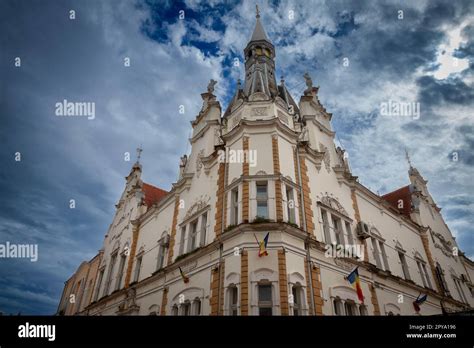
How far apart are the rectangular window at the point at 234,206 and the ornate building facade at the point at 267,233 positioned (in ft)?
0.20

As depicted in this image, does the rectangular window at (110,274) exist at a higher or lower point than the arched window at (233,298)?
higher

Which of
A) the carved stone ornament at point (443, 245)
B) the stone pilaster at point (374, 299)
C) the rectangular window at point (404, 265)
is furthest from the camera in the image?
the carved stone ornament at point (443, 245)

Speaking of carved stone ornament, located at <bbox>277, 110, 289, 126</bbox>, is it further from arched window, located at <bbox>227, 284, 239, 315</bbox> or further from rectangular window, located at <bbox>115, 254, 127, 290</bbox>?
rectangular window, located at <bbox>115, 254, 127, 290</bbox>

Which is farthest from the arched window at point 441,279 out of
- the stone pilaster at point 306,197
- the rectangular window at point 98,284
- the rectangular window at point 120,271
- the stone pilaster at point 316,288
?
the rectangular window at point 98,284

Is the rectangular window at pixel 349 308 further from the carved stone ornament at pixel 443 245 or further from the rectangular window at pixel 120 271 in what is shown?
the carved stone ornament at pixel 443 245

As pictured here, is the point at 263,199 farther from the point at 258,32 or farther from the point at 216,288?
the point at 258,32

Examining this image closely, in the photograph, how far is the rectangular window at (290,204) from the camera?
1571cm

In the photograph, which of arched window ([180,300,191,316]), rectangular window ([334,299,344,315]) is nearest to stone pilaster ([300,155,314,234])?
rectangular window ([334,299,344,315])

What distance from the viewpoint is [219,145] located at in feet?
65.1

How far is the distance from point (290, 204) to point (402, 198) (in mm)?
24743

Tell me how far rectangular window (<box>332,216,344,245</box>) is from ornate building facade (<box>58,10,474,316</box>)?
7 cm

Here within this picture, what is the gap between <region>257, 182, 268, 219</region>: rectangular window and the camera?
15398 mm
